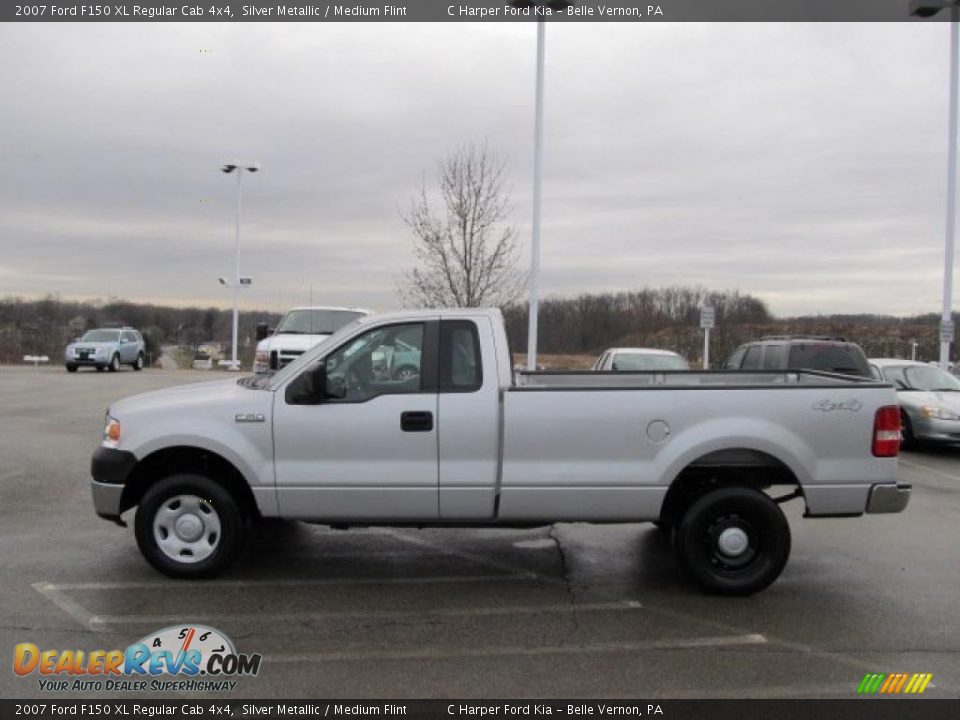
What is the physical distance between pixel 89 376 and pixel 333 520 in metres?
25.8

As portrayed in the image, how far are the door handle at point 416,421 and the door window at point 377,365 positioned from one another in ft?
0.60

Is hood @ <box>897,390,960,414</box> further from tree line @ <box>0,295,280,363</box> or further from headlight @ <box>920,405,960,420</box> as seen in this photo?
tree line @ <box>0,295,280,363</box>

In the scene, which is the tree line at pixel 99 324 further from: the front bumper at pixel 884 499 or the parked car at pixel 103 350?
the front bumper at pixel 884 499

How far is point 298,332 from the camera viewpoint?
14938 mm

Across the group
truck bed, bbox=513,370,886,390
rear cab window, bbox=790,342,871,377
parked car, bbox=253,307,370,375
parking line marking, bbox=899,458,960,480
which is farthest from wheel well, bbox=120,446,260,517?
parking line marking, bbox=899,458,960,480

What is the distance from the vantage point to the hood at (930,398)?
40.9 feet

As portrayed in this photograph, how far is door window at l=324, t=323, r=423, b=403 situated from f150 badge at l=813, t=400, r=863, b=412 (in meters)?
2.75

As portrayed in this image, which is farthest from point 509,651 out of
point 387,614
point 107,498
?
point 107,498

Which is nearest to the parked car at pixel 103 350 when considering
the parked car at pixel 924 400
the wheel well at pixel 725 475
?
the parked car at pixel 924 400

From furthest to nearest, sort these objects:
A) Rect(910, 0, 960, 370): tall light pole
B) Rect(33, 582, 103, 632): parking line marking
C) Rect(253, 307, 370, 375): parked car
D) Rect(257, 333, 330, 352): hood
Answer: Rect(910, 0, 960, 370): tall light pole → Rect(257, 333, 330, 352): hood → Rect(253, 307, 370, 375): parked car → Rect(33, 582, 103, 632): parking line marking

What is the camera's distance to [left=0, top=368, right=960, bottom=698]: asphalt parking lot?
4168 mm

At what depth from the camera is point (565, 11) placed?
15016 millimetres
